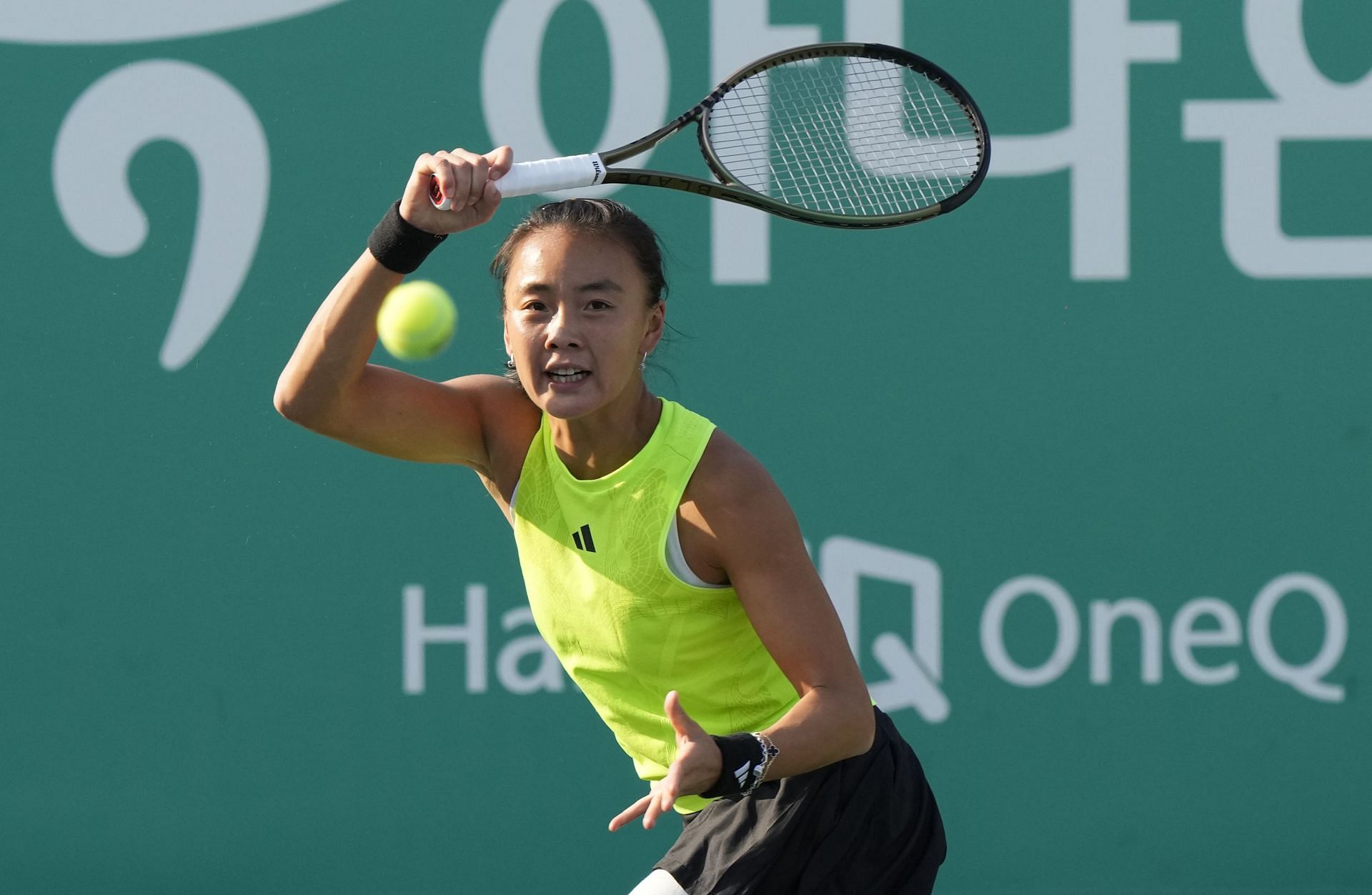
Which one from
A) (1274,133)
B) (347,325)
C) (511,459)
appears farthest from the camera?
(1274,133)

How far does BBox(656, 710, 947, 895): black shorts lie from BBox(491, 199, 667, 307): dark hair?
0.71 metres

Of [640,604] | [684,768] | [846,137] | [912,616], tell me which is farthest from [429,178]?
[912,616]

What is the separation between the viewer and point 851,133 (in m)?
3.30

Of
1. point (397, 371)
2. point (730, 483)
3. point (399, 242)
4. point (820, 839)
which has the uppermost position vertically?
point (399, 242)

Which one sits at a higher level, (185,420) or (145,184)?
(145,184)

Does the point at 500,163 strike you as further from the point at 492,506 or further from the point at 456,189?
the point at 492,506

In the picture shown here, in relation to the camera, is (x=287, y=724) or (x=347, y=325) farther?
(x=287, y=724)

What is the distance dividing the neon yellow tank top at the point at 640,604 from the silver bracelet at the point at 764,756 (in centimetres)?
28

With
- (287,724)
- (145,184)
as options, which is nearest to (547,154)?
(145,184)

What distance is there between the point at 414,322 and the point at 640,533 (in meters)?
0.41

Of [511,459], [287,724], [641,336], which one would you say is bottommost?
[287,724]

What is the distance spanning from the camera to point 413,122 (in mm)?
3744

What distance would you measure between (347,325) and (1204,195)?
221cm

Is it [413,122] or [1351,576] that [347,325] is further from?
[1351,576]
